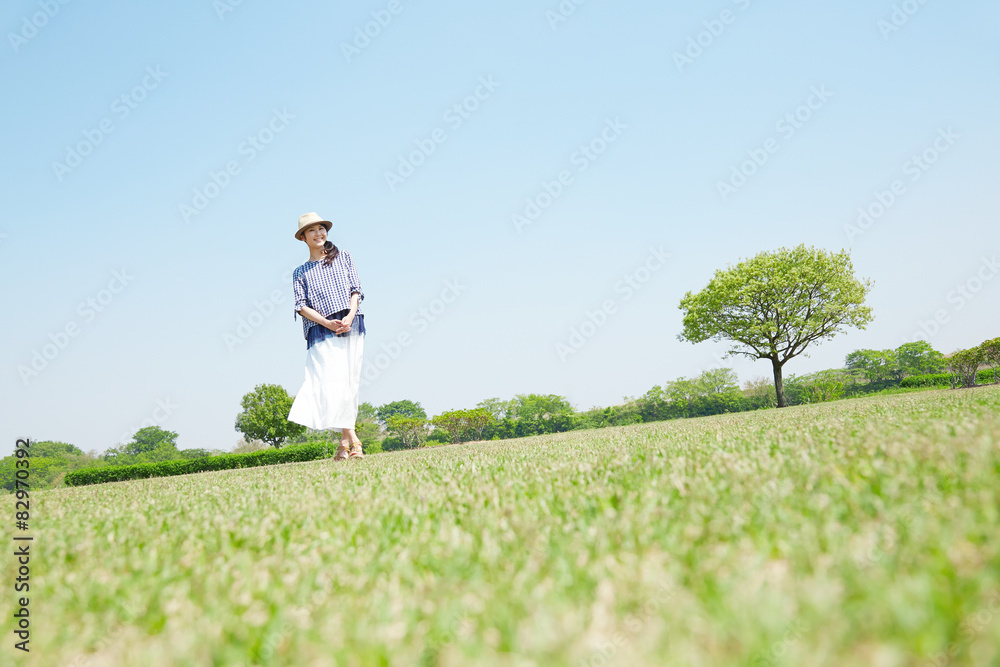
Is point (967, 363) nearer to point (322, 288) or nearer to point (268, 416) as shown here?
point (322, 288)

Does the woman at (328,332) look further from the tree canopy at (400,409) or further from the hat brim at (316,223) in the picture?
the tree canopy at (400,409)

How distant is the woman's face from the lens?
8883mm

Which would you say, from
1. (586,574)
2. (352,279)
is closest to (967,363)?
(352,279)

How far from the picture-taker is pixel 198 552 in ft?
8.64

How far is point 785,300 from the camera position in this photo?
107ft

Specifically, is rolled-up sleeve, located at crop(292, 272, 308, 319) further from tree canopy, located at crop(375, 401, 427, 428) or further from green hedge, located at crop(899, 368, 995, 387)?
tree canopy, located at crop(375, 401, 427, 428)

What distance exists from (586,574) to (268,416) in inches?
1521

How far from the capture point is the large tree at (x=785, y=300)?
105ft

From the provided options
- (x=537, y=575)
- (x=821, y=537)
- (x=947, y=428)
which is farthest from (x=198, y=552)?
(x=947, y=428)

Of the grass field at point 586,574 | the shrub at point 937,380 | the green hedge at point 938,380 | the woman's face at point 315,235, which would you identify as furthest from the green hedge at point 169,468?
the green hedge at point 938,380

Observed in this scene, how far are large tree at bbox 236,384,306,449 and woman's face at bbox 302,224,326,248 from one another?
3009 cm

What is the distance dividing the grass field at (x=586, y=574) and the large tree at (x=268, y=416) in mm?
35608

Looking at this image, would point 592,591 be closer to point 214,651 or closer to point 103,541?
point 214,651

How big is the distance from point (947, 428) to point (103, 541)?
5.31 meters
